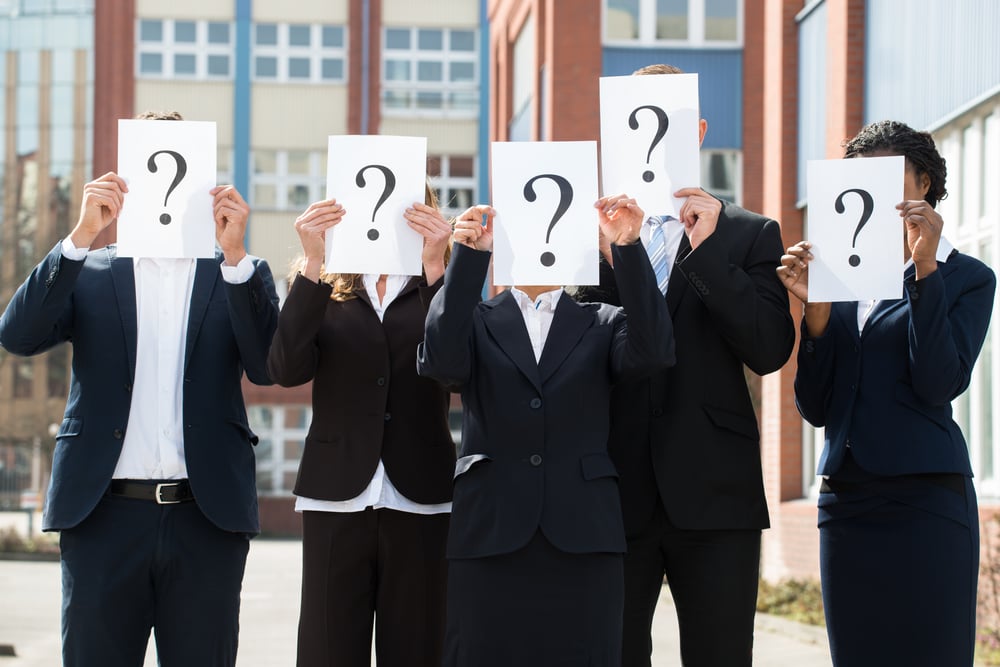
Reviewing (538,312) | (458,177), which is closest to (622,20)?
(538,312)

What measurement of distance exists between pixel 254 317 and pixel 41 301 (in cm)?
72

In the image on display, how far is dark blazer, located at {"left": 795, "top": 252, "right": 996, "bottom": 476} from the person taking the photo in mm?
4395

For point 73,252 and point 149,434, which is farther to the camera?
point 149,434

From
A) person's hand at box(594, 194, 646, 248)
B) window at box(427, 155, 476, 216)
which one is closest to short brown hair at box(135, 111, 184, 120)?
person's hand at box(594, 194, 646, 248)

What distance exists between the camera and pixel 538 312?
468 centimetres

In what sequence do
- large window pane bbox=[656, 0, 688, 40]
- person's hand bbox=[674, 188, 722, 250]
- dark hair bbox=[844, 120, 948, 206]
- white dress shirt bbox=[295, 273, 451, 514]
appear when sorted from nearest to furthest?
person's hand bbox=[674, 188, 722, 250] → dark hair bbox=[844, 120, 948, 206] → white dress shirt bbox=[295, 273, 451, 514] → large window pane bbox=[656, 0, 688, 40]

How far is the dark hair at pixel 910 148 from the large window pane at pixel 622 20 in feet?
60.1

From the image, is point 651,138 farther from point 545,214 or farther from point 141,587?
point 141,587

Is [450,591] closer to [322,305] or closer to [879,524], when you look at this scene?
[322,305]

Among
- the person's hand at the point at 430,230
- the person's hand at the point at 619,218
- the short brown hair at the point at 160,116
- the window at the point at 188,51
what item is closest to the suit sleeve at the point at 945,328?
the person's hand at the point at 619,218

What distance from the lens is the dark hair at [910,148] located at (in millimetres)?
4656

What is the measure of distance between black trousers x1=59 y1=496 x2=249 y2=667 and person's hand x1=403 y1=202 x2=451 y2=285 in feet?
3.89

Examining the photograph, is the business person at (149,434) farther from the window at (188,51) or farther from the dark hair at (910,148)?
the window at (188,51)

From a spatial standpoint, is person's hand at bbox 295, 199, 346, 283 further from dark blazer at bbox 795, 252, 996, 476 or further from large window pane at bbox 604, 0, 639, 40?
large window pane at bbox 604, 0, 639, 40
